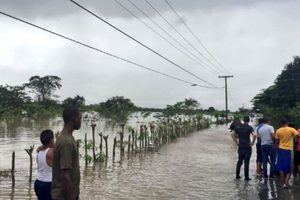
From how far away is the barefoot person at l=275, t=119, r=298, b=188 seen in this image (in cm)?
1195

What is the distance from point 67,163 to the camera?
553cm

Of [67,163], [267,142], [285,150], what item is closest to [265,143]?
[267,142]

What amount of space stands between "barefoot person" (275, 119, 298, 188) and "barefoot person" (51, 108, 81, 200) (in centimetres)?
758

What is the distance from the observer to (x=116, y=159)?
825 inches

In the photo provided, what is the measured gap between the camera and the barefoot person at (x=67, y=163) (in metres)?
5.53

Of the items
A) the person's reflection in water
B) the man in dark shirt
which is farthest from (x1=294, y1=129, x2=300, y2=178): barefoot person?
the man in dark shirt

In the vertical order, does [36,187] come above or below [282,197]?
above

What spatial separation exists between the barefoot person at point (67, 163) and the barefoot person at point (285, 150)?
758 cm

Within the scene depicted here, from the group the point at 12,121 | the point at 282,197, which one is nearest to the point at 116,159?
the point at 282,197

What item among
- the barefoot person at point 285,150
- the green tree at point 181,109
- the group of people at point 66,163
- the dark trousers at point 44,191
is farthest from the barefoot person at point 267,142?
the green tree at point 181,109

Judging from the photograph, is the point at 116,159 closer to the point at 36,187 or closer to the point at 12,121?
the point at 36,187

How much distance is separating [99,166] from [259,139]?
686 cm

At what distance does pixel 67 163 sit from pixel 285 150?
7964mm

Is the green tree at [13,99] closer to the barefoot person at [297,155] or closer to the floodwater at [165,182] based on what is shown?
the floodwater at [165,182]
